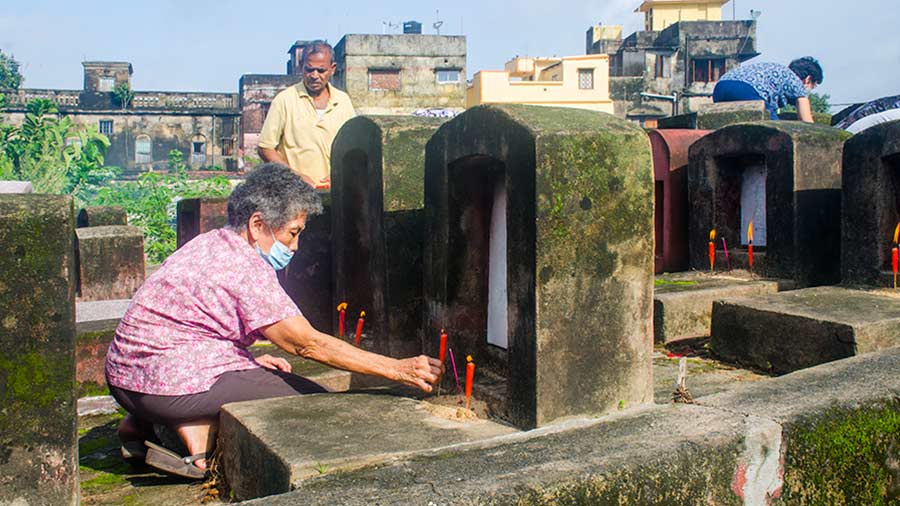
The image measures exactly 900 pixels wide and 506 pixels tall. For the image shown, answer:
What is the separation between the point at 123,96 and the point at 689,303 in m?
36.1

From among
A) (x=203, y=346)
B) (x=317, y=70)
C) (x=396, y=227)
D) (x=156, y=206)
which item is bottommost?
(x=203, y=346)

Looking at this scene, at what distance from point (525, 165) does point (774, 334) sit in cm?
243

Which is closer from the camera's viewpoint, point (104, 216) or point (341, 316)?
point (341, 316)

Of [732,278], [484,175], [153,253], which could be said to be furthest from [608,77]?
[484,175]

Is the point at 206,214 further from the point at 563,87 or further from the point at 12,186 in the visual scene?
the point at 563,87

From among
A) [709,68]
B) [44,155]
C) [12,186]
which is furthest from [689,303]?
[709,68]

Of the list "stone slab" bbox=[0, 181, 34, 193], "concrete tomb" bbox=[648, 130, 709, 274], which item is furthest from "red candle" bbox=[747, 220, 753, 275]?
"stone slab" bbox=[0, 181, 34, 193]

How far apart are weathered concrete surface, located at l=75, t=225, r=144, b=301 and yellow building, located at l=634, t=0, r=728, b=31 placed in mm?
43394

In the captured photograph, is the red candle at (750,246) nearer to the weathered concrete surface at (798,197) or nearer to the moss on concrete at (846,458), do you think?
the weathered concrete surface at (798,197)

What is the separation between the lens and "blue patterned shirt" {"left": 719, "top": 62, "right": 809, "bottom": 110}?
8.55 meters

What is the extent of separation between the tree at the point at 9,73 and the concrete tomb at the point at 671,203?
139ft

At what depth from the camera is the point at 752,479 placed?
2889 millimetres

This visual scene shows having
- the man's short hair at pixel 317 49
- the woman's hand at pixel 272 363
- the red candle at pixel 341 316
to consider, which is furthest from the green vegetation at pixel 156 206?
the woman's hand at pixel 272 363

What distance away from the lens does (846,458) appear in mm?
3168
